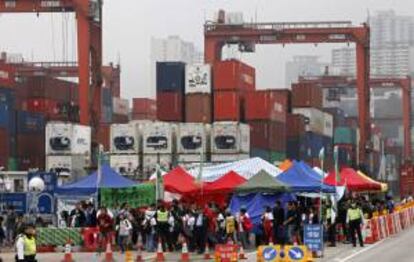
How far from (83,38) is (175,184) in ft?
85.0

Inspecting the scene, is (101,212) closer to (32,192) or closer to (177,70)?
(32,192)

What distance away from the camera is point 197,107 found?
214ft

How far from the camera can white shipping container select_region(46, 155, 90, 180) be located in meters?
55.6

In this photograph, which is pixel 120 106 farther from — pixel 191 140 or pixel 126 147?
pixel 191 140

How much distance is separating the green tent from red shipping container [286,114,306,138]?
1722 inches

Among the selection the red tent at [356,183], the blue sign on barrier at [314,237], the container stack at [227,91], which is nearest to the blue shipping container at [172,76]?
the container stack at [227,91]

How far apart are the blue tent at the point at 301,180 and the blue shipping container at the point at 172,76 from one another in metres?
33.7

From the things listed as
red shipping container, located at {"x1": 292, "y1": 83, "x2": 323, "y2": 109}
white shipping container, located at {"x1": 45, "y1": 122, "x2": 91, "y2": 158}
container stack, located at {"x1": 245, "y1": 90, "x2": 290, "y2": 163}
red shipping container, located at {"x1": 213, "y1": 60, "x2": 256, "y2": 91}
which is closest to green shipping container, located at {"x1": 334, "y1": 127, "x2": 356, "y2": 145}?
red shipping container, located at {"x1": 292, "y1": 83, "x2": 323, "y2": 109}

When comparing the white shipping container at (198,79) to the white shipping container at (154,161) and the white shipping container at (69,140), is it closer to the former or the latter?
the white shipping container at (154,161)

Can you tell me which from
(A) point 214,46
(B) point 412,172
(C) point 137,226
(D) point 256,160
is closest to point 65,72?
(A) point 214,46

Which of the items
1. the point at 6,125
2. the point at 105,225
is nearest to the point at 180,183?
the point at 105,225

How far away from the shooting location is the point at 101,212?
28875 mm

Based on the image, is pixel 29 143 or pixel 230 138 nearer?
pixel 230 138

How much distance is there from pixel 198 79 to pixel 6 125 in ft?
42.9
